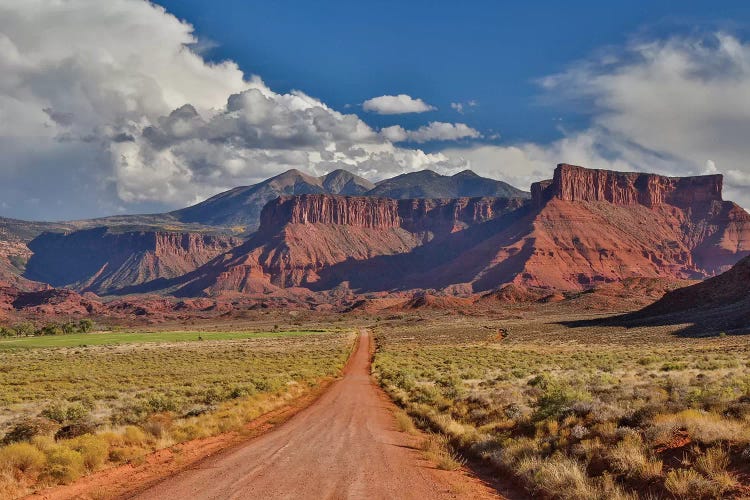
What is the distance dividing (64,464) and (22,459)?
815 mm

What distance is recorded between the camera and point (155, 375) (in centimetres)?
3741

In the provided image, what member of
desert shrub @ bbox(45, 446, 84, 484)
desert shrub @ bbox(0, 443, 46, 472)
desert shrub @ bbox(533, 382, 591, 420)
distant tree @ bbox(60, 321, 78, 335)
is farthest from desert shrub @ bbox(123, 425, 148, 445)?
distant tree @ bbox(60, 321, 78, 335)

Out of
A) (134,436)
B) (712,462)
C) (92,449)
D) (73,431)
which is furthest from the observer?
(73,431)

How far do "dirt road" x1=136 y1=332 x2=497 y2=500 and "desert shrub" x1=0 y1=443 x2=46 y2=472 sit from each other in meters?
2.89

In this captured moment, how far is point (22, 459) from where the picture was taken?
11016mm

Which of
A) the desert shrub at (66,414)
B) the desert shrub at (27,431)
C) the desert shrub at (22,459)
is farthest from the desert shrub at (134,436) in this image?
the desert shrub at (66,414)

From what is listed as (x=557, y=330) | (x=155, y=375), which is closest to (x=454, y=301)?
(x=557, y=330)

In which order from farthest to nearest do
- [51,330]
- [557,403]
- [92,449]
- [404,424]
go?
[51,330] → [404,424] → [557,403] → [92,449]

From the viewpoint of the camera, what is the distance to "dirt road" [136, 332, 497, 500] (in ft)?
30.7

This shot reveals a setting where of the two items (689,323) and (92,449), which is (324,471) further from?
(689,323)

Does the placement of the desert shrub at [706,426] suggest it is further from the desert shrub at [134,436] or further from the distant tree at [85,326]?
the distant tree at [85,326]

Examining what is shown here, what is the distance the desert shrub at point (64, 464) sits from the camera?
35.2 feet

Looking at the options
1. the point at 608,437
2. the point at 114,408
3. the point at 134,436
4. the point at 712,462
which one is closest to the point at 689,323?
the point at 608,437

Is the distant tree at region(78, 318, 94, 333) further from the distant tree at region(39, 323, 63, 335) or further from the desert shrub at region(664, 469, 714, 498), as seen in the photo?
the desert shrub at region(664, 469, 714, 498)
